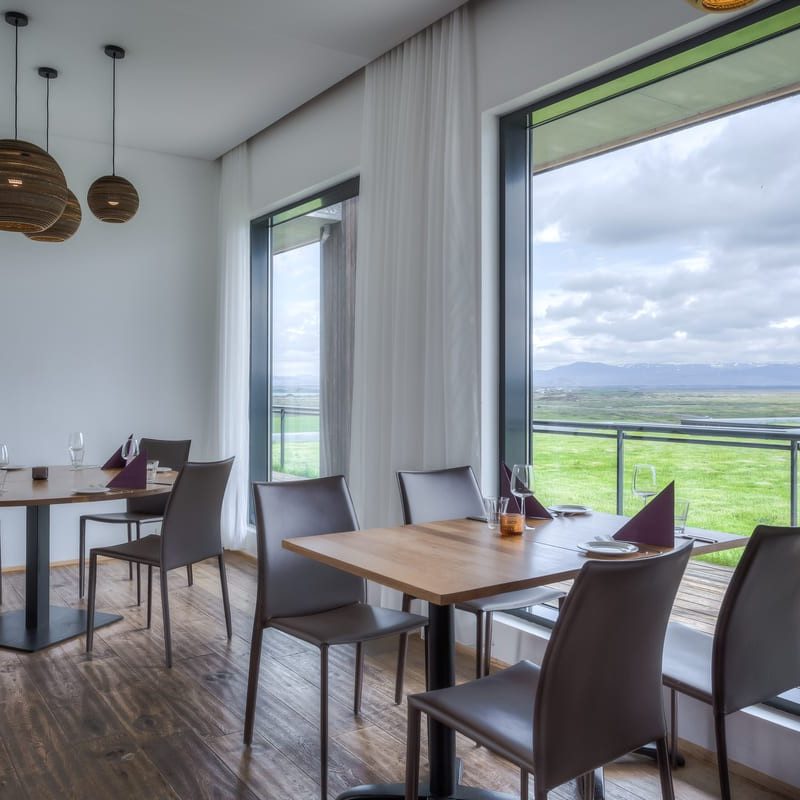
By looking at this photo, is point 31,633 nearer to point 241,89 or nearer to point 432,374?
point 432,374

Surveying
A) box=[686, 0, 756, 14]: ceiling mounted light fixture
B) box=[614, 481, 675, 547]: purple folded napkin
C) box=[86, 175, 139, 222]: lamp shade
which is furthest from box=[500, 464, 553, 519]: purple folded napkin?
box=[86, 175, 139, 222]: lamp shade

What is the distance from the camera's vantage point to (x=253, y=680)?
8.09 feet

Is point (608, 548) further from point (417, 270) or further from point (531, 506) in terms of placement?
point (417, 270)

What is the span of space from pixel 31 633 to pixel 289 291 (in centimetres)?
293

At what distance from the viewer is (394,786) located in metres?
2.17

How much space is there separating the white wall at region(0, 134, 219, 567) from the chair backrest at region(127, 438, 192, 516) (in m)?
0.94

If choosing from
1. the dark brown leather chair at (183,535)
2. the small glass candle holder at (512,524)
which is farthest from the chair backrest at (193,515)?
the small glass candle holder at (512,524)

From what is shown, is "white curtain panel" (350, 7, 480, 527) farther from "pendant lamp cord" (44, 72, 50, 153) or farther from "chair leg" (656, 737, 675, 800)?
"pendant lamp cord" (44, 72, 50, 153)

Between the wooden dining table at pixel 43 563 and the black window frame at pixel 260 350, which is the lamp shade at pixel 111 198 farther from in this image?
the black window frame at pixel 260 350

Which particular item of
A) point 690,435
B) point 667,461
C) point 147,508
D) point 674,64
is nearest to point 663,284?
point 690,435

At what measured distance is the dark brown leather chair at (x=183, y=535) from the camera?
3420 mm

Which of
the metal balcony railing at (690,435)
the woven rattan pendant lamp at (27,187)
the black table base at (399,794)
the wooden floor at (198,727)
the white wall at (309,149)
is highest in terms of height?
the white wall at (309,149)

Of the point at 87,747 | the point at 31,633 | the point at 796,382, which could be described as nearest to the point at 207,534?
the point at 31,633

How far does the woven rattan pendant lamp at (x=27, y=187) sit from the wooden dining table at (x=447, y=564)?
80.0 inches
